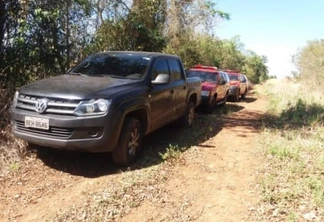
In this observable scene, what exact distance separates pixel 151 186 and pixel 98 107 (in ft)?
4.31

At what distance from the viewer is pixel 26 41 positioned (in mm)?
7504

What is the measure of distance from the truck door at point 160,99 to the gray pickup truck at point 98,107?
0.06ft

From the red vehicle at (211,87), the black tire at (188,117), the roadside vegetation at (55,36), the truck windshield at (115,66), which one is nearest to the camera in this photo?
the truck windshield at (115,66)

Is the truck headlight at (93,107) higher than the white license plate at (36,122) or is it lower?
higher

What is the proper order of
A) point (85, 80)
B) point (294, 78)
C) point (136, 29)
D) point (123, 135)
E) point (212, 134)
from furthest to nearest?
point (294, 78) → point (136, 29) → point (212, 134) → point (85, 80) → point (123, 135)

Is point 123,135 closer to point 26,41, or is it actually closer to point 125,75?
point 125,75

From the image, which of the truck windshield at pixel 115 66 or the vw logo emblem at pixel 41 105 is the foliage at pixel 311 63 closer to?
the truck windshield at pixel 115 66

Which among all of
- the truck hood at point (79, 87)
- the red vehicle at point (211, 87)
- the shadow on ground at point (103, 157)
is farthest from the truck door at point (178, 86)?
the red vehicle at point (211, 87)

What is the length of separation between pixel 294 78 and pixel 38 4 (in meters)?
29.5

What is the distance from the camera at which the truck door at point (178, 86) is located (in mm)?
7160

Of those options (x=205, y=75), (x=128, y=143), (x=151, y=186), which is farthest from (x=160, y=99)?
(x=205, y=75)

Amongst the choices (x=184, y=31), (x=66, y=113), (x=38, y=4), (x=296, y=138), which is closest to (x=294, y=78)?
(x=184, y=31)

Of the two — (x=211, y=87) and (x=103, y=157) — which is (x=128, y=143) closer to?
(x=103, y=157)

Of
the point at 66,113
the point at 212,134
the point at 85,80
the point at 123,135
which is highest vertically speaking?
the point at 85,80
